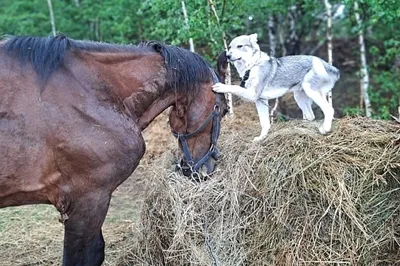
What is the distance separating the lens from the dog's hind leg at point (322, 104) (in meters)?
3.71

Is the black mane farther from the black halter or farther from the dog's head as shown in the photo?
the dog's head

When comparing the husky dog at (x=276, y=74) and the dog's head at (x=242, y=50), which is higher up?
the dog's head at (x=242, y=50)

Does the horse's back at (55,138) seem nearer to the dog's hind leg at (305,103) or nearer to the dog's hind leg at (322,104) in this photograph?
the dog's hind leg at (322,104)

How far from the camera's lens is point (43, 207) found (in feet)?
19.9

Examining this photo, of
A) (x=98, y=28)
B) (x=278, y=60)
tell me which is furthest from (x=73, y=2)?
(x=278, y=60)

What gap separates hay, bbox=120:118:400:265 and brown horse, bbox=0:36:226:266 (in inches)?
23.1

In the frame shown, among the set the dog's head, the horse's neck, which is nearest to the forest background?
the dog's head

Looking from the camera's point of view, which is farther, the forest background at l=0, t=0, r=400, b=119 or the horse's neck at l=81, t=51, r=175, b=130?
the forest background at l=0, t=0, r=400, b=119

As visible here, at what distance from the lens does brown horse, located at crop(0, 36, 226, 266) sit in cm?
309

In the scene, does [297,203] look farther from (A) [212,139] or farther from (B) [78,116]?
(B) [78,116]

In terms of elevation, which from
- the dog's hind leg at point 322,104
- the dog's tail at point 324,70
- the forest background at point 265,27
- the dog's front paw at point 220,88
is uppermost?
the dog's front paw at point 220,88

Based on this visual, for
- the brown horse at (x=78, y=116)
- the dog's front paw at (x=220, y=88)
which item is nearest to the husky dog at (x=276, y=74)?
the dog's front paw at (x=220, y=88)

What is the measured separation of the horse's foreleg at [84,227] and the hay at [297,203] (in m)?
0.56

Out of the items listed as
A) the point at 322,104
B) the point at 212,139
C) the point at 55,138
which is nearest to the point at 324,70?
the point at 322,104
